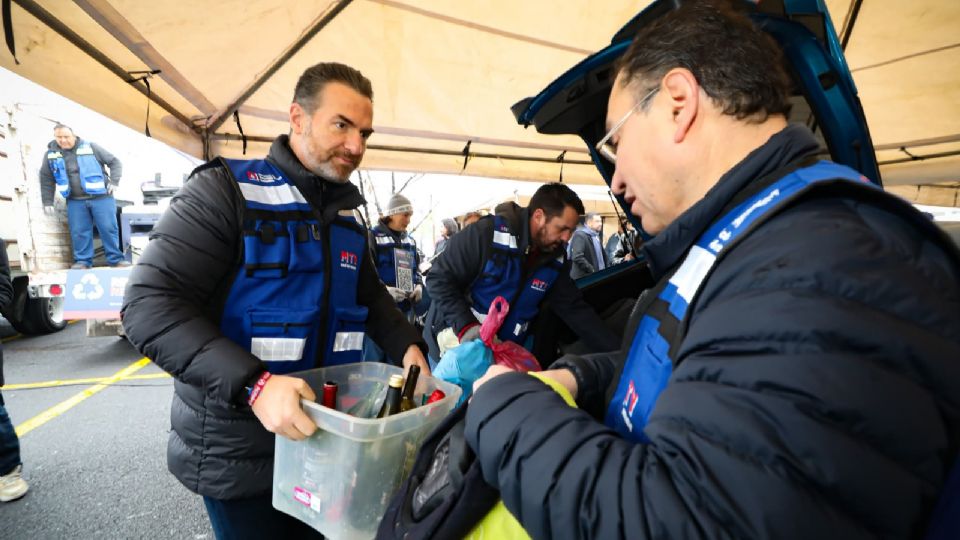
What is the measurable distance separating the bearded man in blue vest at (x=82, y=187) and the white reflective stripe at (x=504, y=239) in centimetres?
675

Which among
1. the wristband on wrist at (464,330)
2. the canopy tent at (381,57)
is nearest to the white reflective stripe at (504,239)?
the wristband on wrist at (464,330)

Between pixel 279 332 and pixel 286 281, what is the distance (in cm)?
18

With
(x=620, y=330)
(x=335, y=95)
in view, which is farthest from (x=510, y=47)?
(x=620, y=330)

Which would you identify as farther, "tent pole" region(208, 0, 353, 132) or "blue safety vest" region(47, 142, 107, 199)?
"blue safety vest" region(47, 142, 107, 199)

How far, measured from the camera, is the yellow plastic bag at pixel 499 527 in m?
0.76

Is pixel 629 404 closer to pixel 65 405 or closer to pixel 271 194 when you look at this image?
pixel 271 194

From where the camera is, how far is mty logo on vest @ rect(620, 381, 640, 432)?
0.83 meters

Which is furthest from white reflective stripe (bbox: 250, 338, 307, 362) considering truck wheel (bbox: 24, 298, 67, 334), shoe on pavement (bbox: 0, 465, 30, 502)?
truck wheel (bbox: 24, 298, 67, 334)

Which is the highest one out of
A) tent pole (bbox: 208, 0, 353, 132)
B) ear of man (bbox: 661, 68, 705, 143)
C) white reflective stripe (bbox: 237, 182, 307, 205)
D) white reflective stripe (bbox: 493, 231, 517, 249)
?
tent pole (bbox: 208, 0, 353, 132)

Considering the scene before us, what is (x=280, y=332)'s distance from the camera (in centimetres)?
142

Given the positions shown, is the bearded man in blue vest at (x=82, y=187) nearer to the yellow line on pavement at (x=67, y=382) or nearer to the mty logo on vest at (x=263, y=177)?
the yellow line on pavement at (x=67, y=382)

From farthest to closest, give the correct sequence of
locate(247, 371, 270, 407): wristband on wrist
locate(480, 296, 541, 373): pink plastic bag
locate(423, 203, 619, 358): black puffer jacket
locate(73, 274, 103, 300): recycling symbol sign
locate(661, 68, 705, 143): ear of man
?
locate(73, 274, 103, 300): recycling symbol sign
locate(423, 203, 619, 358): black puffer jacket
locate(480, 296, 541, 373): pink plastic bag
locate(247, 371, 270, 407): wristband on wrist
locate(661, 68, 705, 143): ear of man

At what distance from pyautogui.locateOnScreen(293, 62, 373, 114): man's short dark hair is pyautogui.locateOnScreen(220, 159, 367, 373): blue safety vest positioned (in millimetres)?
293

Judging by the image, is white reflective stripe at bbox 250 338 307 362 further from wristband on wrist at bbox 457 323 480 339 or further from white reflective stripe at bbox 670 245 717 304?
wristband on wrist at bbox 457 323 480 339
